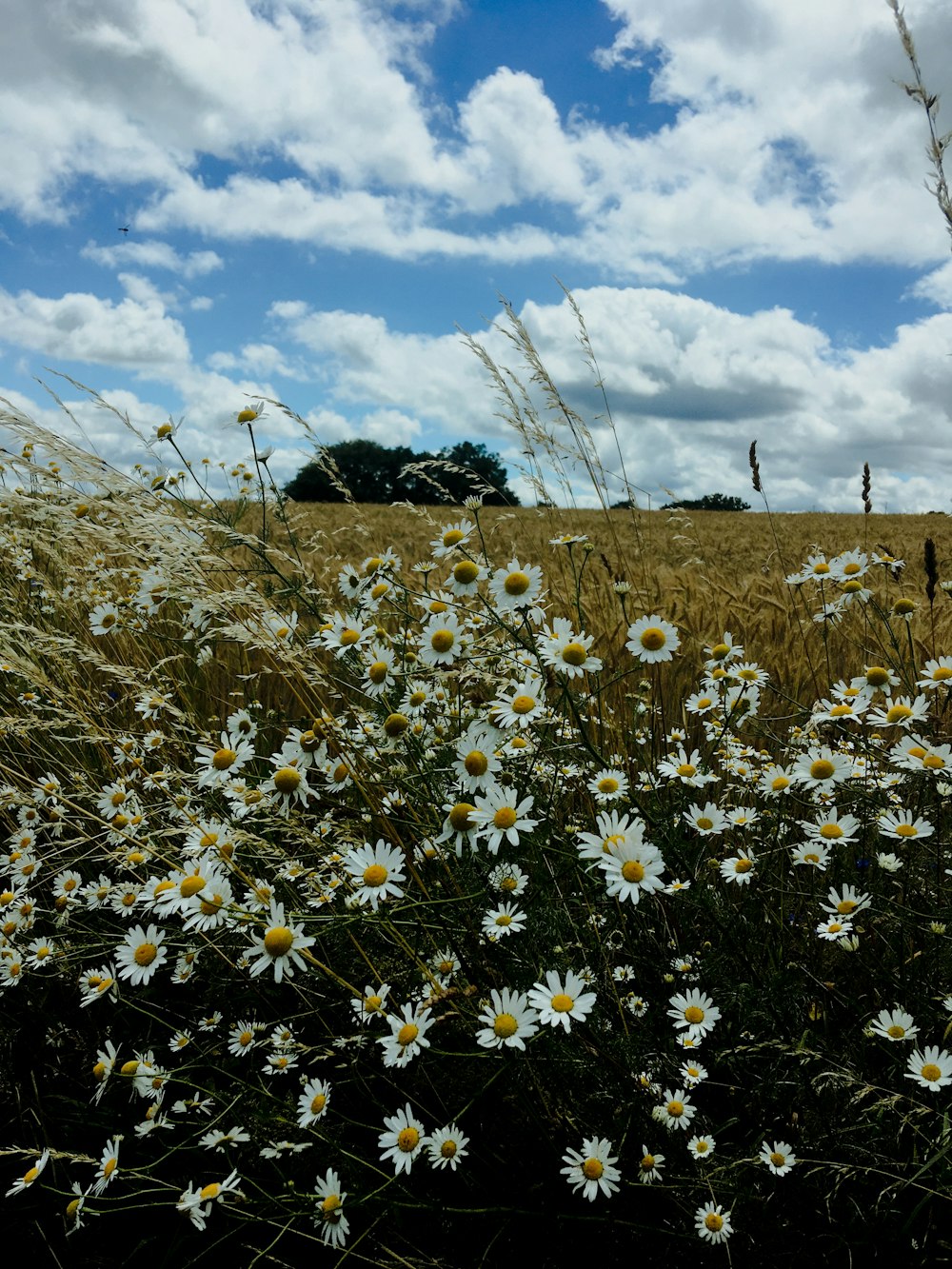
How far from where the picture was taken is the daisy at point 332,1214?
1.43m

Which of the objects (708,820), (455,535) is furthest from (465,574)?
(708,820)

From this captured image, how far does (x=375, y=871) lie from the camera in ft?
5.09

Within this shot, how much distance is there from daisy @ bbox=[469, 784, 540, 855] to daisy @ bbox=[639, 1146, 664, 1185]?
596 mm

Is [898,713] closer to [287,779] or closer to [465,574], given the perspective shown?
[465,574]

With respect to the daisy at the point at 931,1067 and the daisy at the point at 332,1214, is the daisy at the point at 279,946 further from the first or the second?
the daisy at the point at 931,1067

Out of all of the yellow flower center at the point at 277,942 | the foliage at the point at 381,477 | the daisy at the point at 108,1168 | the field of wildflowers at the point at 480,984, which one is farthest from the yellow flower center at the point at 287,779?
the foliage at the point at 381,477

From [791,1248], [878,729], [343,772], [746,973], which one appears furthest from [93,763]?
[878,729]

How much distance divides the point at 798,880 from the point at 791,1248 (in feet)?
2.93

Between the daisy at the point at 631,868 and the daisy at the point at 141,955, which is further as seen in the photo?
the daisy at the point at 141,955

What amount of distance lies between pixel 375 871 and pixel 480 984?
34 cm

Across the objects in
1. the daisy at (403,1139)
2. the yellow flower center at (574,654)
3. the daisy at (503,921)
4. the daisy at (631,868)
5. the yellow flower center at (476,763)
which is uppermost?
the yellow flower center at (574,654)

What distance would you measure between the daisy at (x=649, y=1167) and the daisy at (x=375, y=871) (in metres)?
0.64

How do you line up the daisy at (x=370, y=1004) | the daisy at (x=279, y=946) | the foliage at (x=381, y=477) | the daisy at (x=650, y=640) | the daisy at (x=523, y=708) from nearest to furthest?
the daisy at (x=279, y=946)
the daisy at (x=370, y=1004)
the daisy at (x=523, y=708)
the daisy at (x=650, y=640)
the foliage at (x=381, y=477)

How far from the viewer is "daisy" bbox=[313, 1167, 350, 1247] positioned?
4.70 ft
